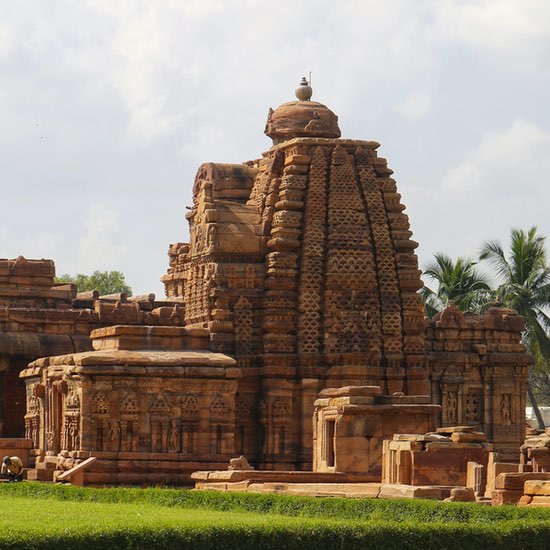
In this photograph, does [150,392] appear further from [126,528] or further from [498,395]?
[126,528]

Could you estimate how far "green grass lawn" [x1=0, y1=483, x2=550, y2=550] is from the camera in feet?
78.6

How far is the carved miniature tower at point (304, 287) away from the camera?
1805 inches

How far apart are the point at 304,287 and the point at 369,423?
6.60 metres

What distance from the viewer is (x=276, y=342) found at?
151 feet

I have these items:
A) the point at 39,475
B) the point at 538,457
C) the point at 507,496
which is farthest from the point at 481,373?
the point at 507,496

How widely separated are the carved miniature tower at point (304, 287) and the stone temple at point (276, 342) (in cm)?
3

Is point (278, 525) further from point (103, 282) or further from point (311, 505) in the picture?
point (103, 282)

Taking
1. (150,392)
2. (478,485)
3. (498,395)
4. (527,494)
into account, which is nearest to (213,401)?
(150,392)

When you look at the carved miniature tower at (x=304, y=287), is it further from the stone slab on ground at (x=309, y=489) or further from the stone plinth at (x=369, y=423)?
the stone slab on ground at (x=309, y=489)

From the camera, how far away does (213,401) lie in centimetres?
4369

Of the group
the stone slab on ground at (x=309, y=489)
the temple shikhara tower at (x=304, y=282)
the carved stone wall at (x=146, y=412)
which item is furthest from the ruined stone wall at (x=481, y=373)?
the stone slab on ground at (x=309, y=489)

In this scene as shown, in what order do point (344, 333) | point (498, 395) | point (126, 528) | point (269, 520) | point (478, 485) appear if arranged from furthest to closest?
1. point (498, 395)
2. point (344, 333)
3. point (478, 485)
4. point (269, 520)
5. point (126, 528)

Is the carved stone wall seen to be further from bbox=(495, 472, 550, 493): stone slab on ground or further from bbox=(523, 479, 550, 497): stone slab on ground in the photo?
bbox=(523, 479, 550, 497): stone slab on ground

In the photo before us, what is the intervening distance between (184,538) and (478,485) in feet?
31.1
